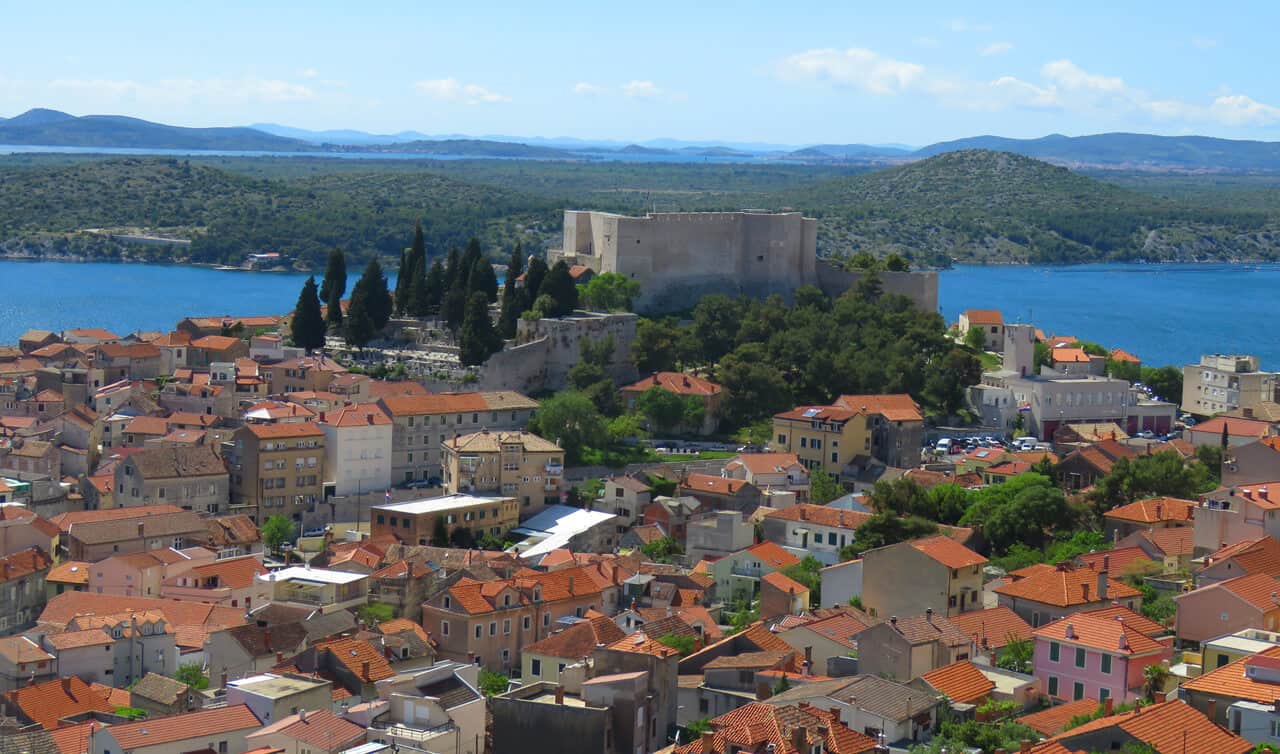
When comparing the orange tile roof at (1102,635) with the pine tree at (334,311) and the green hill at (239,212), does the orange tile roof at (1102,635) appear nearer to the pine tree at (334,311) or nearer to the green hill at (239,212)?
the pine tree at (334,311)

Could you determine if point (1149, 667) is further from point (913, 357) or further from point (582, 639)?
point (913, 357)

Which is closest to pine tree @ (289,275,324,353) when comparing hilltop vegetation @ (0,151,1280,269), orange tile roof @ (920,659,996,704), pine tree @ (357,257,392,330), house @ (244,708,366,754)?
pine tree @ (357,257,392,330)

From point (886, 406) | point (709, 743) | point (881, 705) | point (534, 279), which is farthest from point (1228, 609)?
point (534, 279)

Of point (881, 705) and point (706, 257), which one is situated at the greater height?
point (706, 257)

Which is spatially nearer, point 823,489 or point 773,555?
point 773,555

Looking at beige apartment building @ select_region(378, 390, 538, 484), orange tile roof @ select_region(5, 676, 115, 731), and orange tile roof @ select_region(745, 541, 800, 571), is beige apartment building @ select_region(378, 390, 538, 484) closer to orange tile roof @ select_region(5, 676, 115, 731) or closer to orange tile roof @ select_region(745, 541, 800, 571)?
orange tile roof @ select_region(745, 541, 800, 571)

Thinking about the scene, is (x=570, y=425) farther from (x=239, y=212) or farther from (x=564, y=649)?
(x=239, y=212)

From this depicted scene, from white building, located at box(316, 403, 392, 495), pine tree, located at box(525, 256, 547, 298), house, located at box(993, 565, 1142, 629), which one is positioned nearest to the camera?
house, located at box(993, 565, 1142, 629)

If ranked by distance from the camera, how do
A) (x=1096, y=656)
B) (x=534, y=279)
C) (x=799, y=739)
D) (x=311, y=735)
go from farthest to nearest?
(x=534, y=279) → (x=1096, y=656) → (x=311, y=735) → (x=799, y=739)

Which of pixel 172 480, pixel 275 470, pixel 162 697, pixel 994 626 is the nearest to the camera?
pixel 994 626
